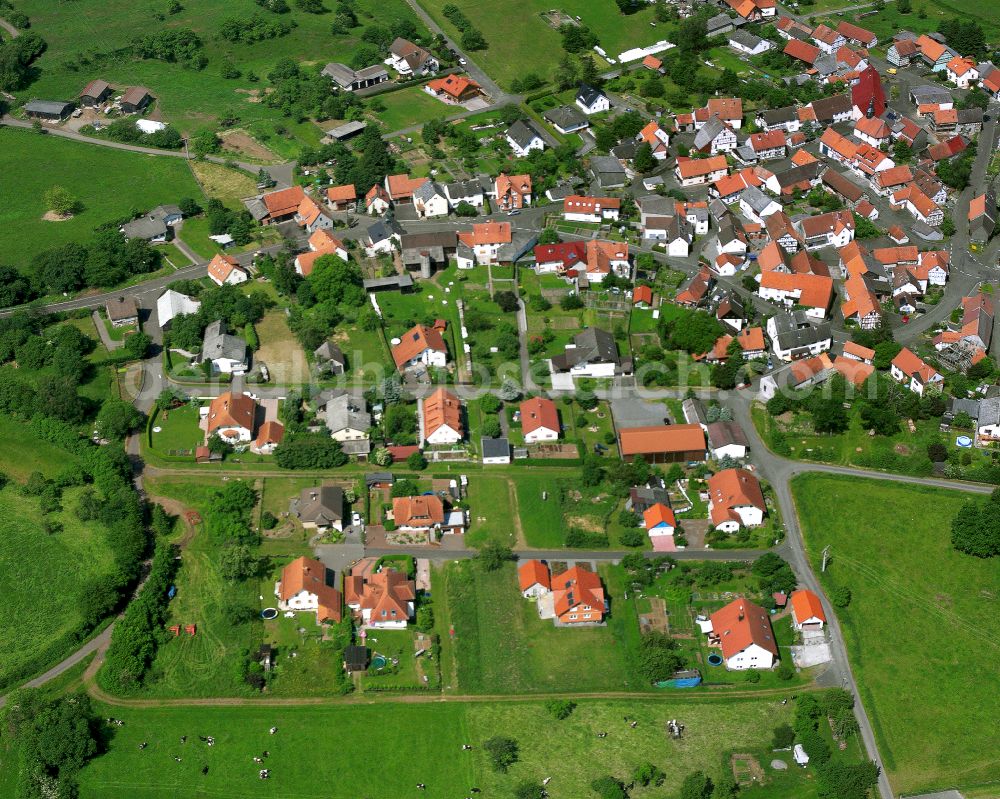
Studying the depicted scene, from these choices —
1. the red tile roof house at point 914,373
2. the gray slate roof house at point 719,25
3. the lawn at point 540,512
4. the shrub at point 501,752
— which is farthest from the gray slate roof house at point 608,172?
the shrub at point 501,752

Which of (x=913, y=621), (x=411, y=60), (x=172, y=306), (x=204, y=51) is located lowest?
(x=913, y=621)

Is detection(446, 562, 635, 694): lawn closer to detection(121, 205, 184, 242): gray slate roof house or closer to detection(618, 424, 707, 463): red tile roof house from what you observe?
detection(618, 424, 707, 463): red tile roof house

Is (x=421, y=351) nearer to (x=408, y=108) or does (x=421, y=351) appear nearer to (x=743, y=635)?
(x=743, y=635)

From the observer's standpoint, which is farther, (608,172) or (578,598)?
(608,172)

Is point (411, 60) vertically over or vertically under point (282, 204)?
over

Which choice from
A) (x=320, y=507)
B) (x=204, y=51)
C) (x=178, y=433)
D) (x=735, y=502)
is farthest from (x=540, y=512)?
(x=204, y=51)

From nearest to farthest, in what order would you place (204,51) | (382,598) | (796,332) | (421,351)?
(382,598)
(421,351)
(796,332)
(204,51)
